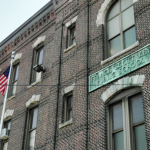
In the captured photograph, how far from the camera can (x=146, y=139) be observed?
441 inches

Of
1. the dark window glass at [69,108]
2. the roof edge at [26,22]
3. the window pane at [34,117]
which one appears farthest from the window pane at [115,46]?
the roof edge at [26,22]

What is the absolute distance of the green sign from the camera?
12.7 meters

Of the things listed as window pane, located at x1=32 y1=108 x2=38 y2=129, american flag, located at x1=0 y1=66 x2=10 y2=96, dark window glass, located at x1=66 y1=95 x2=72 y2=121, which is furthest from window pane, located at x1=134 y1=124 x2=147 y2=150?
american flag, located at x1=0 y1=66 x2=10 y2=96

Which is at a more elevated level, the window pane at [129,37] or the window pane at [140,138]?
the window pane at [129,37]

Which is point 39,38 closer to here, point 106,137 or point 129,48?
point 129,48

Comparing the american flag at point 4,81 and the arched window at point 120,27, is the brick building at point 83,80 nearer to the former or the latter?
the arched window at point 120,27

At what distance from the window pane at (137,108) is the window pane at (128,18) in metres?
3.72

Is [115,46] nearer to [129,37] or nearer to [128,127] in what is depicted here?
[129,37]

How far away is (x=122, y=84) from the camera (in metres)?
12.9

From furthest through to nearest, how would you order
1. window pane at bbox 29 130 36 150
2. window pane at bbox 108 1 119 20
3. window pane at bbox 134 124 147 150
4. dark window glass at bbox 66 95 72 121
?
window pane at bbox 29 130 36 150
window pane at bbox 108 1 119 20
dark window glass at bbox 66 95 72 121
window pane at bbox 134 124 147 150

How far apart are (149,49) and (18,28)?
40.6 feet

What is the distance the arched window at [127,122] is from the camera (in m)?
11.8

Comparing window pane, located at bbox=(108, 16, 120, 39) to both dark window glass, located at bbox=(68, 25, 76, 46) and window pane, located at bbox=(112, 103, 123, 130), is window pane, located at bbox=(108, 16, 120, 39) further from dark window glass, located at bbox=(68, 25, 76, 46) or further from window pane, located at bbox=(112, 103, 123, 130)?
window pane, located at bbox=(112, 103, 123, 130)

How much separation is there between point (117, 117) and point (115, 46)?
3590 mm
